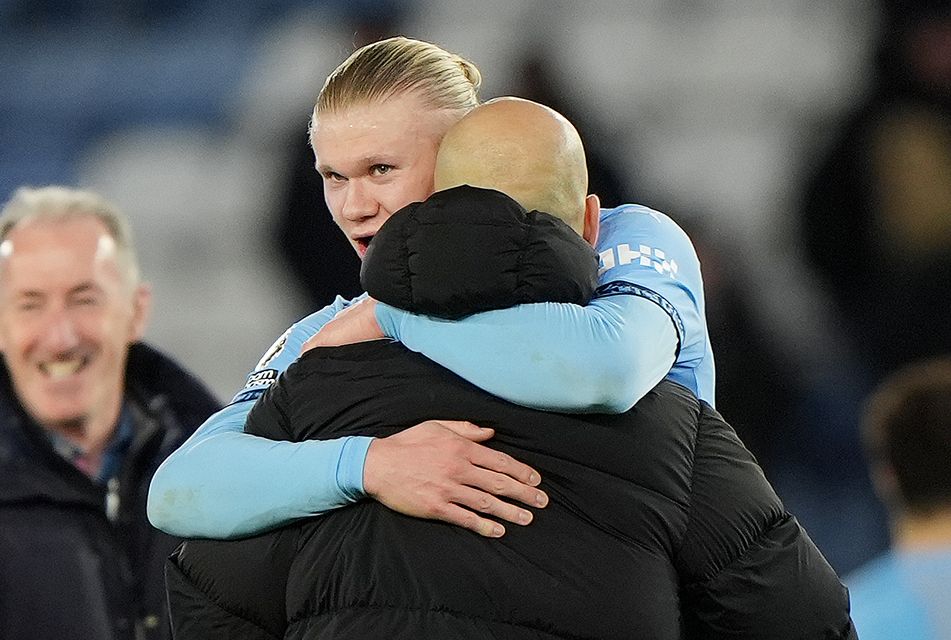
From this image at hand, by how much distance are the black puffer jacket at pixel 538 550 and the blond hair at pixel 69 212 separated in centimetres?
159

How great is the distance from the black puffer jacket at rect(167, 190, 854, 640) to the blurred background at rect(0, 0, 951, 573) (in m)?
3.19

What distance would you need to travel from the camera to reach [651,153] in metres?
5.55

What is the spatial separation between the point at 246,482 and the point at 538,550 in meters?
0.30

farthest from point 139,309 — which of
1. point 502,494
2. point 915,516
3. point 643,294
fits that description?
point 502,494

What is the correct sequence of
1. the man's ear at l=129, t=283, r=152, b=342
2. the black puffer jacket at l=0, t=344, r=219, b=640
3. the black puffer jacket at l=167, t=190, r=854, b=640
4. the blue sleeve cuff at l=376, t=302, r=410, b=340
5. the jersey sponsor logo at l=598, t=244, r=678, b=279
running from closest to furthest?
the black puffer jacket at l=167, t=190, r=854, b=640, the blue sleeve cuff at l=376, t=302, r=410, b=340, the jersey sponsor logo at l=598, t=244, r=678, b=279, the black puffer jacket at l=0, t=344, r=219, b=640, the man's ear at l=129, t=283, r=152, b=342

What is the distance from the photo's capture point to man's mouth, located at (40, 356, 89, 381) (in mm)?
2846

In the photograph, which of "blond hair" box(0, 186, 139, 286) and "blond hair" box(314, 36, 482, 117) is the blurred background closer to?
"blond hair" box(0, 186, 139, 286)

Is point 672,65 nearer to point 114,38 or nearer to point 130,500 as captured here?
point 114,38

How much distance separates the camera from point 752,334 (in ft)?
15.8

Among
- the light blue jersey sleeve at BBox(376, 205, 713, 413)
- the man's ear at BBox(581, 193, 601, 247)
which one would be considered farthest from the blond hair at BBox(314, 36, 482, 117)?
the light blue jersey sleeve at BBox(376, 205, 713, 413)

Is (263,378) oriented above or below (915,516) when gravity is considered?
above

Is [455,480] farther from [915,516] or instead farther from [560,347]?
[915,516]

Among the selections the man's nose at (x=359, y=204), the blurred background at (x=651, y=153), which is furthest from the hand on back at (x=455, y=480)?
the blurred background at (x=651, y=153)

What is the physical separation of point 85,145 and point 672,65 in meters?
2.35
